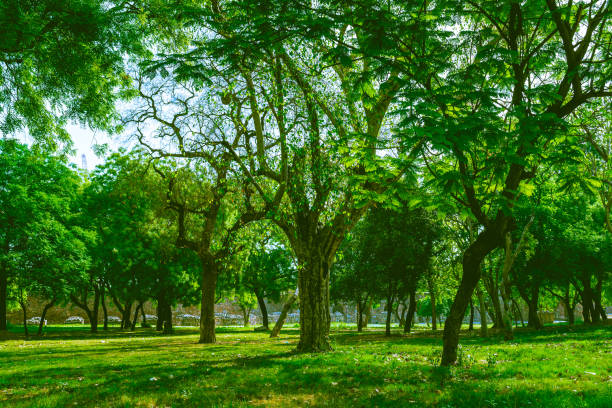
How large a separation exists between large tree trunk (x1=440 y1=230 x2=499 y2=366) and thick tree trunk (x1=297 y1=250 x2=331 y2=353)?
4.93 m

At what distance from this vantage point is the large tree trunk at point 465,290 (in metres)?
10.1

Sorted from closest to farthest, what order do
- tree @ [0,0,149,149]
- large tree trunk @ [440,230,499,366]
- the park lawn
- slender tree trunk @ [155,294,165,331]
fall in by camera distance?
the park lawn
tree @ [0,0,149,149]
large tree trunk @ [440,230,499,366]
slender tree trunk @ [155,294,165,331]

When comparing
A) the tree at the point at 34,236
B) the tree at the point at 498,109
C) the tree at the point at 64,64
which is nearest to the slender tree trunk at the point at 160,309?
the tree at the point at 34,236

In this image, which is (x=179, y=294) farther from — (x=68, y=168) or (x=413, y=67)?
(x=413, y=67)

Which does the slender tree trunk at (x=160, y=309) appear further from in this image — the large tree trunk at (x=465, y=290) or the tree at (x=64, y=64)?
the large tree trunk at (x=465, y=290)

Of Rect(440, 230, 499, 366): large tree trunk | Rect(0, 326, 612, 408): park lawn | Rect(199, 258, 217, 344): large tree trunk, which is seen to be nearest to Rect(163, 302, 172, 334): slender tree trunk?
Rect(199, 258, 217, 344): large tree trunk

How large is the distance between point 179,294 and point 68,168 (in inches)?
630

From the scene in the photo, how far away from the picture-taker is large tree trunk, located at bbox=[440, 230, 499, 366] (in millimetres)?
10102

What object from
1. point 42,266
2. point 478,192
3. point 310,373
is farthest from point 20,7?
point 42,266

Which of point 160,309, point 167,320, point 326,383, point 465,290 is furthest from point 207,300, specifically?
point 160,309

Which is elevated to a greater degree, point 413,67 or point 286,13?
point 286,13

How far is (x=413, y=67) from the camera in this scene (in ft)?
27.1

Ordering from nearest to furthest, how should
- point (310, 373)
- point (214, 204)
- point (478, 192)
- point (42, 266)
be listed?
point (310, 373), point (478, 192), point (214, 204), point (42, 266)

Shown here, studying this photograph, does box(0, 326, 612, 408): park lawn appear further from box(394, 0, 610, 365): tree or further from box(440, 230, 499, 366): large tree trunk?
box(394, 0, 610, 365): tree
